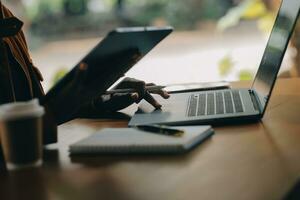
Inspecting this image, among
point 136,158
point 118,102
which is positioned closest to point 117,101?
point 118,102

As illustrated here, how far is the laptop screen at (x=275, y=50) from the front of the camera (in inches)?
48.3

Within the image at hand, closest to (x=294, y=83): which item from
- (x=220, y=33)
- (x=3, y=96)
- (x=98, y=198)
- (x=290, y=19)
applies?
(x=290, y=19)

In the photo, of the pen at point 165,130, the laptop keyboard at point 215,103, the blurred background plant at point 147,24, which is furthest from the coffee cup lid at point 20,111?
the blurred background plant at point 147,24

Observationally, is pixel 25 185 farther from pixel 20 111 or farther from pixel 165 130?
pixel 165 130

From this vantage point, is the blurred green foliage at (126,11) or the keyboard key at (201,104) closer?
the keyboard key at (201,104)

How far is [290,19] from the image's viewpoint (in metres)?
1.30

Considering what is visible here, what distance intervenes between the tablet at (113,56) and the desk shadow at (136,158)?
16 centimetres

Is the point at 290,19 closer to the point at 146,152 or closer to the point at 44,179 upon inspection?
the point at 146,152

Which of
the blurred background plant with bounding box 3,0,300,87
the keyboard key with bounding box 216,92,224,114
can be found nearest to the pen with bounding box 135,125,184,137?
the keyboard key with bounding box 216,92,224,114

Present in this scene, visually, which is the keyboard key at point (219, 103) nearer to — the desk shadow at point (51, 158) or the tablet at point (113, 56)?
the tablet at point (113, 56)

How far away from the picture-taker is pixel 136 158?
97 cm

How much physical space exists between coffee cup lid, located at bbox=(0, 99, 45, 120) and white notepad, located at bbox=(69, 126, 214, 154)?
141 mm

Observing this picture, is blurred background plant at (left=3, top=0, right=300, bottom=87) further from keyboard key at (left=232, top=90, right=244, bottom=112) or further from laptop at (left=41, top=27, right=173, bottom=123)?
laptop at (left=41, top=27, right=173, bottom=123)

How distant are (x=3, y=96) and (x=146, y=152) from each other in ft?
1.26
